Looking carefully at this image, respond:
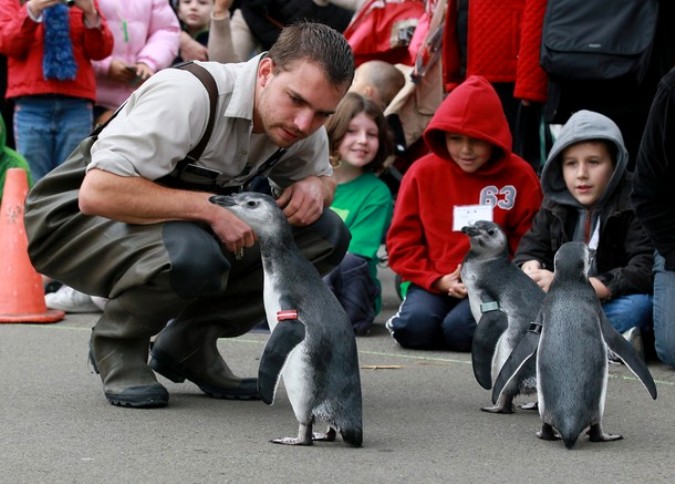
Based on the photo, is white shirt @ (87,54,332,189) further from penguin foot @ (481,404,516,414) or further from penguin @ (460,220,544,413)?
penguin foot @ (481,404,516,414)

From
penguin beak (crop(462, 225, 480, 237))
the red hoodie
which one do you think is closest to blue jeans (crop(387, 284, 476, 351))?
the red hoodie

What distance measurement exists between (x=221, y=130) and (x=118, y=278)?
64cm

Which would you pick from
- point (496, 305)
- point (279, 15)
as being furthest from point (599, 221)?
point (279, 15)

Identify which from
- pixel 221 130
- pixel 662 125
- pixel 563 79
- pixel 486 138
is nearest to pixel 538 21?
pixel 563 79

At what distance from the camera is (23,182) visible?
6.96 meters

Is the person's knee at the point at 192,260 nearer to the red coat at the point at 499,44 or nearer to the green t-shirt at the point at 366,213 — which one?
the green t-shirt at the point at 366,213

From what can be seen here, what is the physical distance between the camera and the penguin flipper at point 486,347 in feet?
14.6

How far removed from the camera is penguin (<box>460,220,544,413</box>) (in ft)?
14.5

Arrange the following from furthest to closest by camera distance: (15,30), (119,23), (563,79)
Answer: (119,23) < (15,30) < (563,79)

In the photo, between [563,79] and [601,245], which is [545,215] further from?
[563,79]

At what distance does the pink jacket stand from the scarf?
551 mm

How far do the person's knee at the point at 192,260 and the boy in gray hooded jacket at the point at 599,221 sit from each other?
6.24 feet

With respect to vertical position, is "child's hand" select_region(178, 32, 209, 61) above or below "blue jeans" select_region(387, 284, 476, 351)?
above

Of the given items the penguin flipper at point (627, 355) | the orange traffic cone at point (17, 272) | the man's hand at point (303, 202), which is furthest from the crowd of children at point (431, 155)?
the man's hand at point (303, 202)
